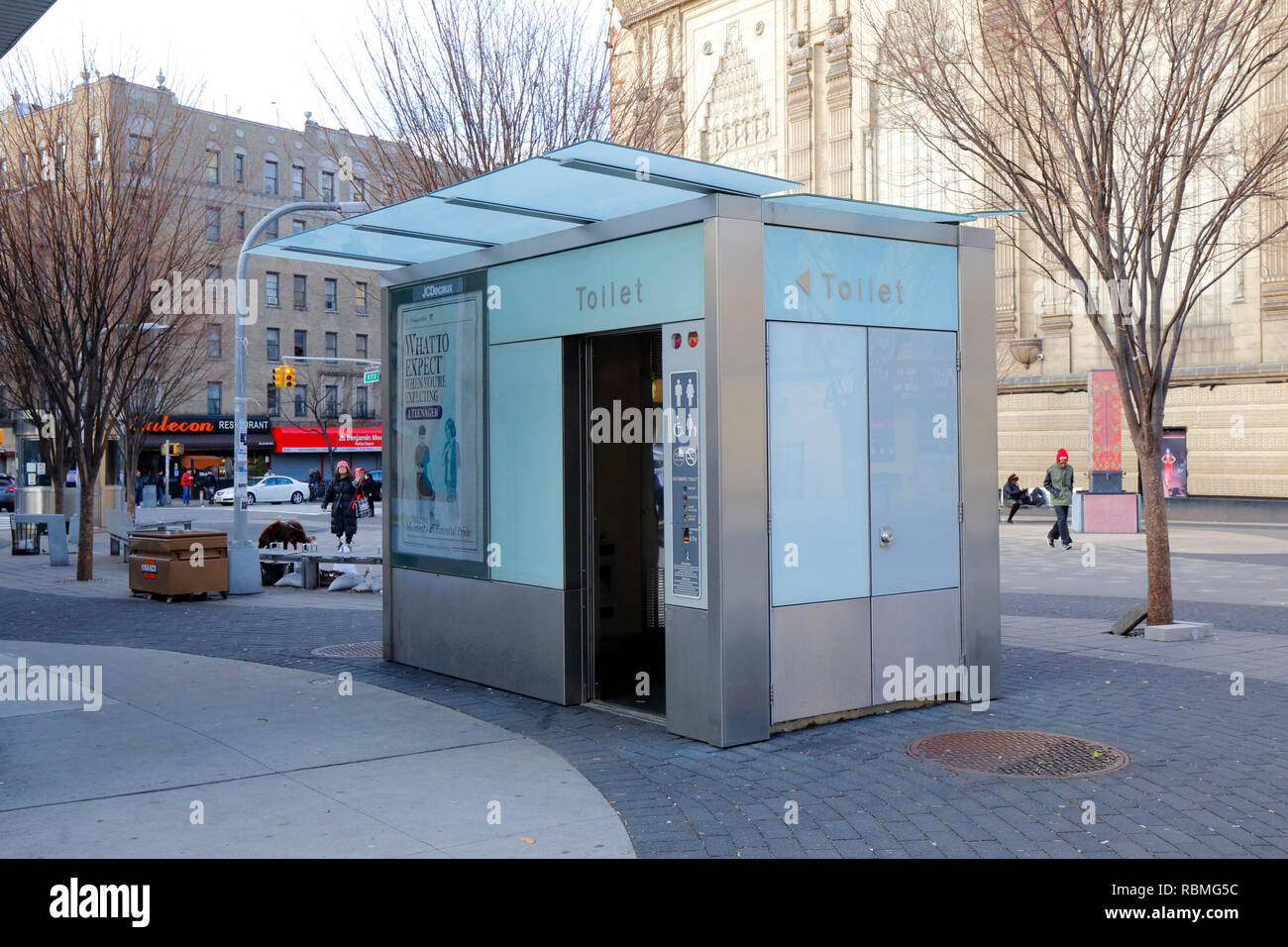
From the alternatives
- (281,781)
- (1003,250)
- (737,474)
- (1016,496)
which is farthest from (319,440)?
(281,781)

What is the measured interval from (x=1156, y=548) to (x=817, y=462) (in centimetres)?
524

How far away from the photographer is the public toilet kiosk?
7.43m

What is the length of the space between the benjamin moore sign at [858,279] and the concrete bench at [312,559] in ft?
32.3

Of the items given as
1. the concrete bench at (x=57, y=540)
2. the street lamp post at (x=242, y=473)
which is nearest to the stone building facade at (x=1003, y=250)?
the street lamp post at (x=242, y=473)

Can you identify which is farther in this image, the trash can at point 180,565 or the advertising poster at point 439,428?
the trash can at point 180,565

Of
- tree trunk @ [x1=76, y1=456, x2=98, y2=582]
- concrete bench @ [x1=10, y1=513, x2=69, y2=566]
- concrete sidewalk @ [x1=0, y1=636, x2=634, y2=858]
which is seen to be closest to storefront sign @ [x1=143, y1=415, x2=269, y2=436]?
concrete bench @ [x1=10, y1=513, x2=69, y2=566]

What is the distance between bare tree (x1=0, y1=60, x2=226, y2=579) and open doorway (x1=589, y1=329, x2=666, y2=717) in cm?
1121

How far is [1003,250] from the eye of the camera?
3359cm

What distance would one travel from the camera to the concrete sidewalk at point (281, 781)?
5.37 metres

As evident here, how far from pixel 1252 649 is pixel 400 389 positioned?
7815 mm

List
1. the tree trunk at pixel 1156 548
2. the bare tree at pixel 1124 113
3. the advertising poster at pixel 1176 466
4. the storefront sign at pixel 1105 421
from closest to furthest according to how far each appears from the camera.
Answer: the bare tree at pixel 1124 113, the tree trunk at pixel 1156 548, the storefront sign at pixel 1105 421, the advertising poster at pixel 1176 466

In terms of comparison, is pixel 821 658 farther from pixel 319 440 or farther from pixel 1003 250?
pixel 319 440

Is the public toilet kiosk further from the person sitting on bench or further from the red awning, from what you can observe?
the red awning

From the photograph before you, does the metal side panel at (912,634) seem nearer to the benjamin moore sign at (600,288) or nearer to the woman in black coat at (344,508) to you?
the benjamin moore sign at (600,288)
